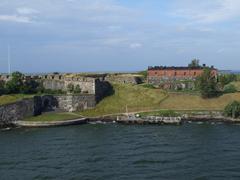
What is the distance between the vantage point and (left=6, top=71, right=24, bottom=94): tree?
98.5 m

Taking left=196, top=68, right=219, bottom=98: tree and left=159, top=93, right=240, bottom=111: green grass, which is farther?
left=196, top=68, right=219, bottom=98: tree

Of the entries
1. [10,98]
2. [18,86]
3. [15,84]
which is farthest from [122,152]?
[18,86]

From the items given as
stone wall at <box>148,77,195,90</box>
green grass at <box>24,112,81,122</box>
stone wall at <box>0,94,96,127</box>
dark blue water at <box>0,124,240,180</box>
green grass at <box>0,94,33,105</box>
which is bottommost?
dark blue water at <box>0,124,240,180</box>

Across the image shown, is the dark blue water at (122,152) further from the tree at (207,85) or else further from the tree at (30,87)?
the tree at (30,87)

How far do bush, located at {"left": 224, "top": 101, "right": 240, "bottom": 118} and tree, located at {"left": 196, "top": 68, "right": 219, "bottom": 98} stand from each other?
440 inches

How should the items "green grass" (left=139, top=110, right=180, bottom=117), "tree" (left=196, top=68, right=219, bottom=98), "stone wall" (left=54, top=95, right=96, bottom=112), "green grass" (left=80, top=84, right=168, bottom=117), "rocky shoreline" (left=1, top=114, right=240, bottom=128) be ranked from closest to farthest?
"rocky shoreline" (left=1, top=114, right=240, bottom=128) → "green grass" (left=139, top=110, right=180, bottom=117) → "green grass" (left=80, top=84, right=168, bottom=117) → "stone wall" (left=54, top=95, right=96, bottom=112) → "tree" (left=196, top=68, right=219, bottom=98)

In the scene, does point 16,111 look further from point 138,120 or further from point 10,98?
point 138,120

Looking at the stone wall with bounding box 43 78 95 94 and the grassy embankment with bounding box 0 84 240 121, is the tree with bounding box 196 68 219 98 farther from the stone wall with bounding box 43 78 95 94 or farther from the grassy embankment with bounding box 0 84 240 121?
the stone wall with bounding box 43 78 95 94

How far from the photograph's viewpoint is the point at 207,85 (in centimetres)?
9962

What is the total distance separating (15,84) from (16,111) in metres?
12.7

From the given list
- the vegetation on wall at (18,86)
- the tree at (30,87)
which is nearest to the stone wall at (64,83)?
the tree at (30,87)

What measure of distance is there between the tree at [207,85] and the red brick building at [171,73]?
80.3 ft

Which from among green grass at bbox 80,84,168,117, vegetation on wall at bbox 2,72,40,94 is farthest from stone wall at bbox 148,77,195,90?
vegetation on wall at bbox 2,72,40,94

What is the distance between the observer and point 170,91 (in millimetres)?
105938
